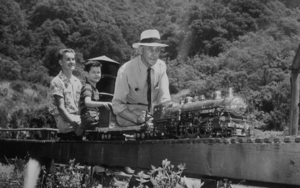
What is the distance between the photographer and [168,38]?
70750mm

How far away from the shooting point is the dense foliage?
5591 cm

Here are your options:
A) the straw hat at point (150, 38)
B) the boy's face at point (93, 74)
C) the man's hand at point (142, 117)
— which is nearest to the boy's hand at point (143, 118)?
the man's hand at point (142, 117)

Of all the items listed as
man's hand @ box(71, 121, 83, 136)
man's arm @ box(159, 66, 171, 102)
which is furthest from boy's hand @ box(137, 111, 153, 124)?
man's hand @ box(71, 121, 83, 136)

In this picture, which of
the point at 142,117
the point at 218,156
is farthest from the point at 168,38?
the point at 218,156

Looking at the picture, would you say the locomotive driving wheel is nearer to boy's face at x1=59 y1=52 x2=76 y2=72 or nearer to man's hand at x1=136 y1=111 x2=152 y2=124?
man's hand at x1=136 y1=111 x2=152 y2=124

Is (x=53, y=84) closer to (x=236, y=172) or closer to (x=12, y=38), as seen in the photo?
(x=236, y=172)

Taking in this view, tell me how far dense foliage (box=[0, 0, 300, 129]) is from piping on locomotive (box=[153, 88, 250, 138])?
42.4 meters

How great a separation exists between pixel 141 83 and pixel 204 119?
3.13 feet

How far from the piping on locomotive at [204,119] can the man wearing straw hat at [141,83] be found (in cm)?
29

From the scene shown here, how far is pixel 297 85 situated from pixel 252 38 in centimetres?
6141

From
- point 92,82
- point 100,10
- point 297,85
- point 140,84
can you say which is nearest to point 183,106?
point 140,84

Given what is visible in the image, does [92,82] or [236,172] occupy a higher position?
[92,82]

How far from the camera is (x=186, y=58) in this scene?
68.2m

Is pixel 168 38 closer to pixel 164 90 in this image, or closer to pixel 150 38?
pixel 164 90
